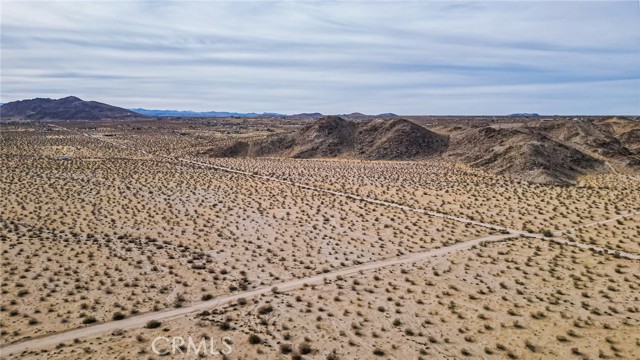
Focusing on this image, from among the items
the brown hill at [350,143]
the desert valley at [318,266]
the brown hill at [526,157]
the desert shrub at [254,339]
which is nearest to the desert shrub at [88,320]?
the desert valley at [318,266]

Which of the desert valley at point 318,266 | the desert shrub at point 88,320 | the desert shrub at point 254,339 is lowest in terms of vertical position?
the desert shrub at point 88,320

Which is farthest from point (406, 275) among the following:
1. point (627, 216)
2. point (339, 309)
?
point (627, 216)

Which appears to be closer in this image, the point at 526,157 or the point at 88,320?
the point at 88,320

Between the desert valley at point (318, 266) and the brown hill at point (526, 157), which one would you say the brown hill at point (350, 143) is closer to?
the brown hill at point (526, 157)

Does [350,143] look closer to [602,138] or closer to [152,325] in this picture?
[602,138]

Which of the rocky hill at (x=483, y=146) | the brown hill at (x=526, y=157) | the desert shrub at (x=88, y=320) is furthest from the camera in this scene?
the rocky hill at (x=483, y=146)

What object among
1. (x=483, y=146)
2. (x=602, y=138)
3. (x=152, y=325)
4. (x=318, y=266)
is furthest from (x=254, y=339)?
(x=602, y=138)

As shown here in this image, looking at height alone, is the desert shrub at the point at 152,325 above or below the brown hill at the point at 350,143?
below
